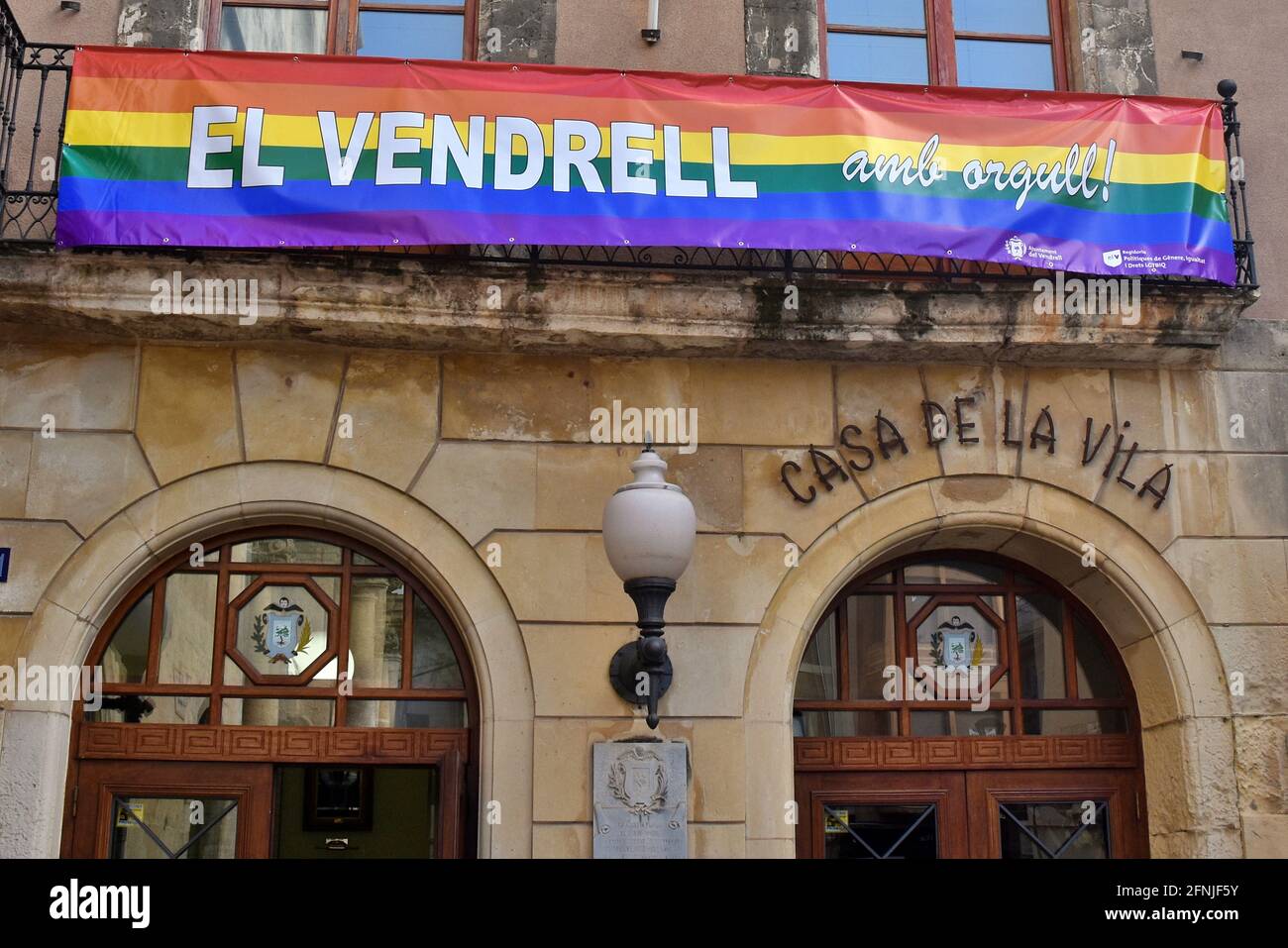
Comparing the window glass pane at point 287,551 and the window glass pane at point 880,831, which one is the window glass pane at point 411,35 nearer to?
the window glass pane at point 287,551

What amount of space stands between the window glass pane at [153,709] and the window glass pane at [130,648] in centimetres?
12

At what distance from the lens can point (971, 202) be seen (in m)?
8.09

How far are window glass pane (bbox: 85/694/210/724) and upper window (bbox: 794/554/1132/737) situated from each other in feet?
11.2

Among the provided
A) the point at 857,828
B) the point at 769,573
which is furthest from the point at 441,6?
the point at 857,828

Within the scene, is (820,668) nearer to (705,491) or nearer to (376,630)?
(705,491)

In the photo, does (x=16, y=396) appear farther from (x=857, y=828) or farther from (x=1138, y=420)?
(x=1138, y=420)

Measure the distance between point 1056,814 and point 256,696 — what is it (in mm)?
4646

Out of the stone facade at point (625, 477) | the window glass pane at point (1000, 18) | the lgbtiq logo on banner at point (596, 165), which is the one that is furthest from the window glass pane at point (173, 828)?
the window glass pane at point (1000, 18)

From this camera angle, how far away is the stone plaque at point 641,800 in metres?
7.48

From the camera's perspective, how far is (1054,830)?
832 centimetres

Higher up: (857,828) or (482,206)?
(482,206)

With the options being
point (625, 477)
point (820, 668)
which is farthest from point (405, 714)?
point (820, 668)

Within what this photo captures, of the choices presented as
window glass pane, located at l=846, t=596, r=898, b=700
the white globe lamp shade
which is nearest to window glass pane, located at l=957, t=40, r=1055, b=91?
window glass pane, located at l=846, t=596, r=898, b=700

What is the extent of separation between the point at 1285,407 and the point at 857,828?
3.56 m
